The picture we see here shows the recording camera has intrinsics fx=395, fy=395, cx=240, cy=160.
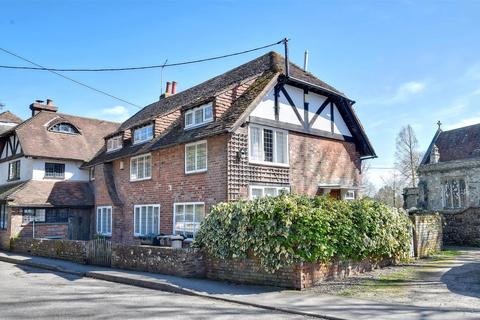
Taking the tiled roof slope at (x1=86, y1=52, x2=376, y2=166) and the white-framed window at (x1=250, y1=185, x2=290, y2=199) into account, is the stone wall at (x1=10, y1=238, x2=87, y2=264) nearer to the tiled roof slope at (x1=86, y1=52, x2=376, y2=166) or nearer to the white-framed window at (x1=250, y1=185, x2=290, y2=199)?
the tiled roof slope at (x1=86, y1=52, x2=376, y2=166)

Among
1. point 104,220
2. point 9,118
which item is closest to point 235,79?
point 104,220

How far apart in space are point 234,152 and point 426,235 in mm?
9128

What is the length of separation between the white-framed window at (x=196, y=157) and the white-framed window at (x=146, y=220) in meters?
3.07

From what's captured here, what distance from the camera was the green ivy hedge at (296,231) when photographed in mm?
10594

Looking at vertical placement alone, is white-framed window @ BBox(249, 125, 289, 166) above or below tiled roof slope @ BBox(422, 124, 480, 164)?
below

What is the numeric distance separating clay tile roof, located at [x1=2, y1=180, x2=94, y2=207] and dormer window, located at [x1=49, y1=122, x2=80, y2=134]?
15.6 feet

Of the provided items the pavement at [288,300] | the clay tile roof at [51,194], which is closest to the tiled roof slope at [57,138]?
the clay tile roof at [51,194]

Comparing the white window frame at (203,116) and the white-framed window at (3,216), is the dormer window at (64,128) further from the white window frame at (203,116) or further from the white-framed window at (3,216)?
the white window frame at (203,116)

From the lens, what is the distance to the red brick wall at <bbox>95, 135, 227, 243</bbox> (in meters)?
16.2

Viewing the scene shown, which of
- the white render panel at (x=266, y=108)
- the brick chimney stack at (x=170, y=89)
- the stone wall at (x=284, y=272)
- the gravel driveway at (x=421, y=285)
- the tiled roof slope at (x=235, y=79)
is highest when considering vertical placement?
the brick chimney stack at (x=170, y=89)

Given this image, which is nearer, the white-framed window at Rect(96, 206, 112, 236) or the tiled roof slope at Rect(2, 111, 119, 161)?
the white-framed window at Rect(96, 206, 112, 236)

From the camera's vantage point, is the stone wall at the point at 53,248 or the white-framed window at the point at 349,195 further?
the white-framed window at the point at 349,195

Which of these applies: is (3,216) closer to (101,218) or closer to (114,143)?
(101,218)

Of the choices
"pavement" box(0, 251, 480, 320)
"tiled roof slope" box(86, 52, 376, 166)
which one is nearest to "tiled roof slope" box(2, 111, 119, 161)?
"tiled roof slope" box(86, 52, 376, 166)
